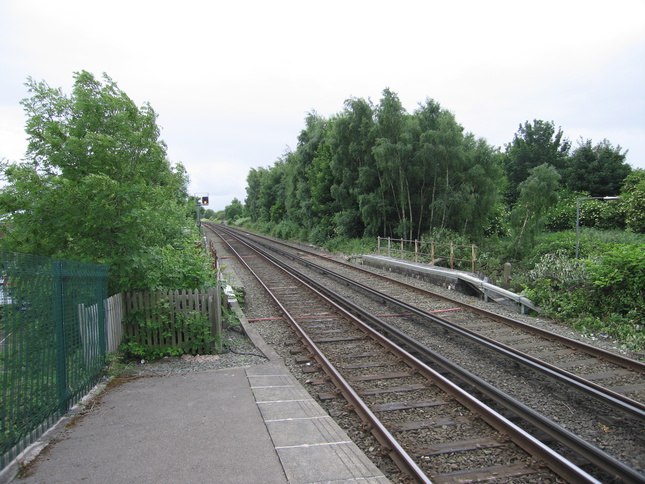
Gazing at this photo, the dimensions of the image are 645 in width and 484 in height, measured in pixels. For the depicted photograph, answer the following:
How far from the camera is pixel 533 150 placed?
182 ft

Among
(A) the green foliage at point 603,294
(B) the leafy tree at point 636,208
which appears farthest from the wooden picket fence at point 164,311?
(B) the leafy tree at point 636,208

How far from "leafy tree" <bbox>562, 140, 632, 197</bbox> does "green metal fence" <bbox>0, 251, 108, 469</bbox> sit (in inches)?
1918

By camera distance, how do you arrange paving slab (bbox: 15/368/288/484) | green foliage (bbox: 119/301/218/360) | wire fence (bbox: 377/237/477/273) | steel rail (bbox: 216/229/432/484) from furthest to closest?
1. wire fence (bbox: 377/237/477/273)
2. green foliage (bbox: 119/301/218/360)
3. steel rail (bbox: 216/229/432/484)
4. paving slab (bbox: 15/368/288/484)

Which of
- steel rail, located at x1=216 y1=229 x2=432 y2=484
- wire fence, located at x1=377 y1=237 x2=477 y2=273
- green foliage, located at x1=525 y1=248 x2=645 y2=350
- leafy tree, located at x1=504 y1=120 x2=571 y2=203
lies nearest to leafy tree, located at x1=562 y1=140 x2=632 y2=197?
leafy tree, located at x1=504 y1=120 x2=571 y2=203

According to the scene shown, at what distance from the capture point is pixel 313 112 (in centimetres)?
4331

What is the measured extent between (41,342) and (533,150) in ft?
199

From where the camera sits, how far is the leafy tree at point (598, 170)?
43.5m

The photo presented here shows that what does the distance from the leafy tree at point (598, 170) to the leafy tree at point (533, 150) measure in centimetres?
848

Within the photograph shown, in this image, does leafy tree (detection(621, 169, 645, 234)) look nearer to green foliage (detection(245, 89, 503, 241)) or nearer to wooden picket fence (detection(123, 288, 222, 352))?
green foliage (detection(245, 89, 503, 241))

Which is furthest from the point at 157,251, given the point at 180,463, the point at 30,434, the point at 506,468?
the point at 506,468

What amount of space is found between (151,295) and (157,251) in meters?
0.77

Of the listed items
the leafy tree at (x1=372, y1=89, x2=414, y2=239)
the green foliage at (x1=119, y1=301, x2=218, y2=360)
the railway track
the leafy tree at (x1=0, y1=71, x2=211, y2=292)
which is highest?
the leafy tree at (x1=372, y1=89, x2=414, y2=239)

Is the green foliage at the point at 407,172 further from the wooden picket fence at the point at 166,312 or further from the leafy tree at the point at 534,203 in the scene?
the wooden picket fence at the point at 166,312

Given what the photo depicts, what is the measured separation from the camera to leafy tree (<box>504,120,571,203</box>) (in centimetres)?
5497
